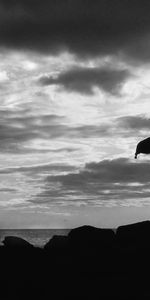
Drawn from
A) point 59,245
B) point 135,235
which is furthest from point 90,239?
point 135,235

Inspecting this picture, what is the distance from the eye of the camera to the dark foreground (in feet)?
46.5

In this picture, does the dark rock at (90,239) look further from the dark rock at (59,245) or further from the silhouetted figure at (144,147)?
the silhouetted figure at (144,147)

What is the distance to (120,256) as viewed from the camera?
1596 centimetres

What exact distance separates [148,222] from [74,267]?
3.32 metres

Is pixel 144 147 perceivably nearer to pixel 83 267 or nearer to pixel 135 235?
pixel 135 235

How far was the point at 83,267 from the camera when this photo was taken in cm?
1545

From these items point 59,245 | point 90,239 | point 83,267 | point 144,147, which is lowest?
point 83,267

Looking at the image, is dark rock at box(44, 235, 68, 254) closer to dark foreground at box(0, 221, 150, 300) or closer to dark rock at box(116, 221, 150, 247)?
dark foreground at box(0, 221, 150, 300)

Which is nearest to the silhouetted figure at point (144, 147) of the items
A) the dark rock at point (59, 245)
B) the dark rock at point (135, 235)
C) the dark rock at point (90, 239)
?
the dark rock at point (135, 235)

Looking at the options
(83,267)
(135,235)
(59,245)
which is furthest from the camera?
(59,245)

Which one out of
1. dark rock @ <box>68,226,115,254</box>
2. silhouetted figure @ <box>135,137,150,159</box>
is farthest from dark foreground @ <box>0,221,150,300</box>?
silhouetted figure @ <box>135,137,150,159</box>

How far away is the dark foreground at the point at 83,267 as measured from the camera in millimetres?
14180

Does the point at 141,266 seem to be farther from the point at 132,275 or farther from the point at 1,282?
the point at 1,282

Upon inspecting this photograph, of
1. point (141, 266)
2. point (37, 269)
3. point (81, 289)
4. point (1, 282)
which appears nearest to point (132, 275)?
point (141, 266)
